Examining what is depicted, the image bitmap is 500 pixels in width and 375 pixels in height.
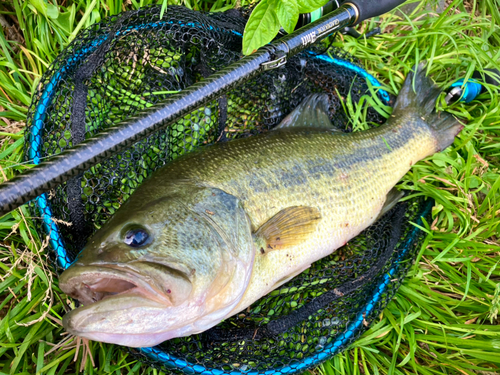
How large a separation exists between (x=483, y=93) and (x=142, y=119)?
296cm

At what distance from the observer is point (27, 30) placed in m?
2.57

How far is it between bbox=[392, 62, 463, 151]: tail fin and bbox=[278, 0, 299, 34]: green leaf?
1438 mm

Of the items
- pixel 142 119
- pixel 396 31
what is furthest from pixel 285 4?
pixel 396 31

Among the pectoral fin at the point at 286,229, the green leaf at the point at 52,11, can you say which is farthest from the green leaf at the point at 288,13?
the green leaf at the point at 52,11

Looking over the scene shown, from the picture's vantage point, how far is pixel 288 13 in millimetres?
1642

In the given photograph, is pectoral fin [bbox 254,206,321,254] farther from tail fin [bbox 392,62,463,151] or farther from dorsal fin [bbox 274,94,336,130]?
tail fin [bbox 392,62,463,151]

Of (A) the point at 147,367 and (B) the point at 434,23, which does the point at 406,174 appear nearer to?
(B) the point at 434,23

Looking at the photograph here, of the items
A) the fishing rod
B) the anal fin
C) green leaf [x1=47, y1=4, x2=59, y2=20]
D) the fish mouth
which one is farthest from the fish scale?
green leaf [x1=47, y1=4, x2=59, y2=20]

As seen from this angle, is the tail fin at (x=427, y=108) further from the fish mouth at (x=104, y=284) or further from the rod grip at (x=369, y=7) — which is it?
the fish mouth at (x=104, y=284)

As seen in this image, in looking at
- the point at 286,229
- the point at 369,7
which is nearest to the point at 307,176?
the point at 286,229

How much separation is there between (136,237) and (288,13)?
129 cm

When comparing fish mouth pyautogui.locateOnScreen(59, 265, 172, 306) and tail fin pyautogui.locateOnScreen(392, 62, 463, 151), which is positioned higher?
fish mouth pyautogui.locateOnScreen(59, 265, 172, 306)

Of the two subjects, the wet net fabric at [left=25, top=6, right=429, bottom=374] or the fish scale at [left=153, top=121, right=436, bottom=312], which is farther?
the wet net fabric at [left=25, top=6, right=429, bottom=374]

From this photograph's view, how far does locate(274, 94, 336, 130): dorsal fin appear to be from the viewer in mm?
2482
